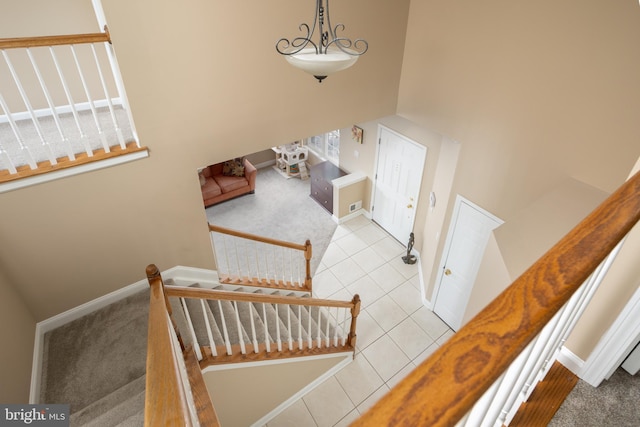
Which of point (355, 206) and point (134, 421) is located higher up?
point (134, 421)

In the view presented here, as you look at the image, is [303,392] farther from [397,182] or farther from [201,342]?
[397,182]

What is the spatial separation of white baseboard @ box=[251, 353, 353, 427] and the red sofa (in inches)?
187

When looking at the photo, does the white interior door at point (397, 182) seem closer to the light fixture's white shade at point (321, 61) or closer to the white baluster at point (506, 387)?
the light fixture's white shade at point (321, 61)

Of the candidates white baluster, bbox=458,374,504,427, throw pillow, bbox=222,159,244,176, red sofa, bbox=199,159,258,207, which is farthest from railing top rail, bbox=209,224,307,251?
throw pillow, bbox=222,159,244,176

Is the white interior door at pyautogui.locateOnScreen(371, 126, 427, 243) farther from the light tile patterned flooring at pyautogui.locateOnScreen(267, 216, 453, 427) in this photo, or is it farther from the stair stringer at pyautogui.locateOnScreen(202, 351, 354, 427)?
the stair stringer at pyautogui.locateOnScreen(202, 351, 354, 427)

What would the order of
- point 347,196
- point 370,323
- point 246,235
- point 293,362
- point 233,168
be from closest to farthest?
point 293,362 → point 246,235 → point 370,323 → point 347,196 → point 233,168

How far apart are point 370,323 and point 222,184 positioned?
15.2 ft

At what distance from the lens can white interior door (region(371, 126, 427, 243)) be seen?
5770 mm

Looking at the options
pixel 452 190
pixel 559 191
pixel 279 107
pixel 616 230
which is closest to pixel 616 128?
pixel 559 191

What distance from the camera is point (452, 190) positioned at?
4.52m

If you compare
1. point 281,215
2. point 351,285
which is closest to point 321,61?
point 351,285

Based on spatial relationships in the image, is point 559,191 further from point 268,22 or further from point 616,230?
point 268,22

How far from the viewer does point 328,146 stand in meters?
8.20

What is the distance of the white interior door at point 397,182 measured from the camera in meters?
5.77
